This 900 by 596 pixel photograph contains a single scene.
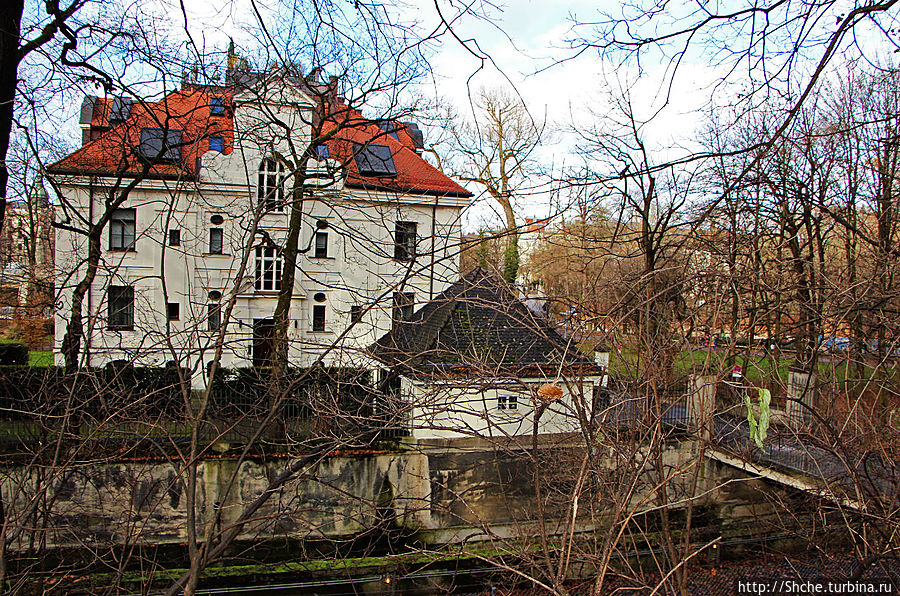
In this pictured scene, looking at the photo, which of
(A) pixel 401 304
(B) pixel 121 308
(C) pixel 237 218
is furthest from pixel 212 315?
(C) pixel 237 218

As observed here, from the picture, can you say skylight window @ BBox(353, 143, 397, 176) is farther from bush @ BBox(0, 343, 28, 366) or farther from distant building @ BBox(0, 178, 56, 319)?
bush @ BBox(0, 343, 28, 366)

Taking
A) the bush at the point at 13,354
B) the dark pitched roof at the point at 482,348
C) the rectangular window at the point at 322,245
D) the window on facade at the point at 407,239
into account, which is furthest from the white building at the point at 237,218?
the bush at the point at 13,354

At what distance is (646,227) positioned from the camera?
4512mm

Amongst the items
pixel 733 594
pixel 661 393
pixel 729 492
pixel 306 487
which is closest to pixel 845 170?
pixel 729 492

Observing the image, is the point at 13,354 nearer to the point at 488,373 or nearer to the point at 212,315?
the point at 212,315

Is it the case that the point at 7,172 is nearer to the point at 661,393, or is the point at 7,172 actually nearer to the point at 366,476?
the point at 661,393

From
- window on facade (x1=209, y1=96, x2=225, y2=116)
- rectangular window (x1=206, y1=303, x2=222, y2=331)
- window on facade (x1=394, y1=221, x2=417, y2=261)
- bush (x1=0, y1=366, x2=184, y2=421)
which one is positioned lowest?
bush (x1=0, y1=366, x2=184, y2=421)

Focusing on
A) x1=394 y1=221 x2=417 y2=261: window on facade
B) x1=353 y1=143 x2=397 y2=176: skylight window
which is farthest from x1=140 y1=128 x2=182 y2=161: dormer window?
x1=394 y1=221 x2=417 y2=261: window on facade

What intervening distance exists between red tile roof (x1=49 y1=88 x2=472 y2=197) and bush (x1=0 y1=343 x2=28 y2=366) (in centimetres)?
685

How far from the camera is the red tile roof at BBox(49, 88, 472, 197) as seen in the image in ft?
14.1

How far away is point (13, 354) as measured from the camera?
1677cm

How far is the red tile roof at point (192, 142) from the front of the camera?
429 centimetres

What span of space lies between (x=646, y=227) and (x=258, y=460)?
7742 mm

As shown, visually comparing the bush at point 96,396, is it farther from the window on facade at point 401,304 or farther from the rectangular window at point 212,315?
the window on facade at point 401,304
